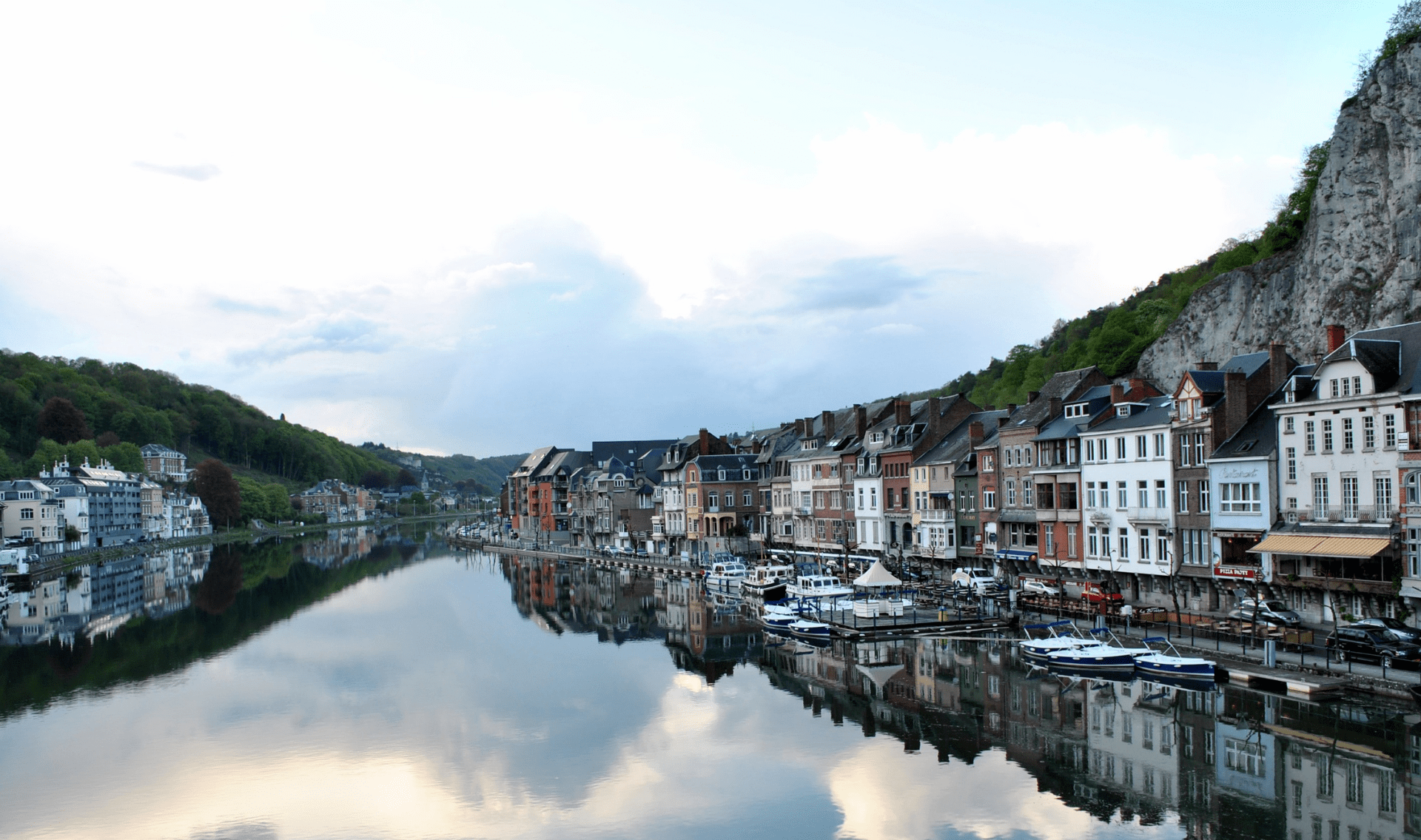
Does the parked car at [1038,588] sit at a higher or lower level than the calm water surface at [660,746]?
higher

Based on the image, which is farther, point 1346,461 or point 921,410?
point 921,410

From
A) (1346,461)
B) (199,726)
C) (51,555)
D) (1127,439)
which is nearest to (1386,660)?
(1346,461)

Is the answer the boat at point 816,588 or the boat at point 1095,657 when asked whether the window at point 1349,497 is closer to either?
the boat at point 1095,657

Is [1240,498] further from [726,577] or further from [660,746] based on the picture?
[726,577]

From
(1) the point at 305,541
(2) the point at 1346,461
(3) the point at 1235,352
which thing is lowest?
(1) the point at 305,541

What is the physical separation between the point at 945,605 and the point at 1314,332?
32.4m

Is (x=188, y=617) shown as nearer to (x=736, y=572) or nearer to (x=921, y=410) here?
(x=736, y=572)

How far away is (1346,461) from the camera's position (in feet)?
119

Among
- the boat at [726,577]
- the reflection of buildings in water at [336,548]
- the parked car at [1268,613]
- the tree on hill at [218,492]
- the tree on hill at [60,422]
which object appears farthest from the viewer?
the tree on hill at [218,492]

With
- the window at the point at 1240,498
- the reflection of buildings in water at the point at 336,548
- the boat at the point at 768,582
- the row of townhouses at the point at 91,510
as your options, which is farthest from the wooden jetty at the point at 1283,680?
the row of townhouses at the point at 91,510

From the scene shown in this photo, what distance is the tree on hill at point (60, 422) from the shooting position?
172000 mm

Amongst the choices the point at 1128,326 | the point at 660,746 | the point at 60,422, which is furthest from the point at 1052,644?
the point at 60,422

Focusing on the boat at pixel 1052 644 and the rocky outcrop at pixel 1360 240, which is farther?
the rocky outcrop at pixel 1360 240

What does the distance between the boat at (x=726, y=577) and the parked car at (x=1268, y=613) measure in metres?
33.5
